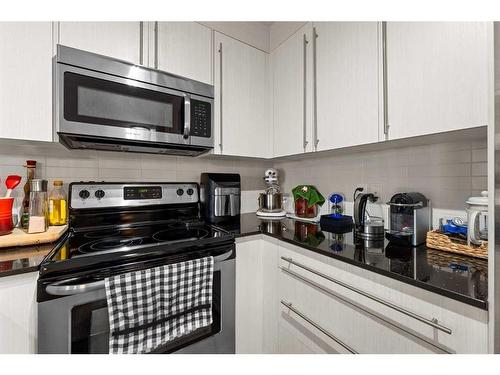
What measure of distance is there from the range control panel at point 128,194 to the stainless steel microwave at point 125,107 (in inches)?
8.8

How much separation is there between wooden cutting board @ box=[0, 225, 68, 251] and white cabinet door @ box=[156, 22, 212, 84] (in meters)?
0.97

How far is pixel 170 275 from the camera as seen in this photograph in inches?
39.3

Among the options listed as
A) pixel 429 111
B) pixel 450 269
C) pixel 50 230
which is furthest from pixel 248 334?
pixel 429 111

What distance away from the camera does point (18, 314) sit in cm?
79

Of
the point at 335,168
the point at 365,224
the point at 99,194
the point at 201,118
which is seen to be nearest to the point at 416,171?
the point at 365,224

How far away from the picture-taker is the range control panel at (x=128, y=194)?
1358mm

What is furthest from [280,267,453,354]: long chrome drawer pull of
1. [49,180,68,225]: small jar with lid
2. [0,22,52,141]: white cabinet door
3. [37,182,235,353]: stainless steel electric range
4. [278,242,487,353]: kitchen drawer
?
[0,22,52,141]: white cabinet door

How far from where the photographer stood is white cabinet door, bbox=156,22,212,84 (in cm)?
135

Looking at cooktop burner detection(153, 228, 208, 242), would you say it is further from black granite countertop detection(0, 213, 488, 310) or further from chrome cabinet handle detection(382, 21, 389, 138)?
chrome cabinet handle detection(382, 21, 389, 138)

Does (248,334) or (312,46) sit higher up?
(312,46)

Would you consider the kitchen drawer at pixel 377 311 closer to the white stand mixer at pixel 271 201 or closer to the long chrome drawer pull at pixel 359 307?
the long chrome drawer pull at pixel 359 307

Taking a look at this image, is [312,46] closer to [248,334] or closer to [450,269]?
[450,269]

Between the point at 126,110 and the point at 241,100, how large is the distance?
73 cm
